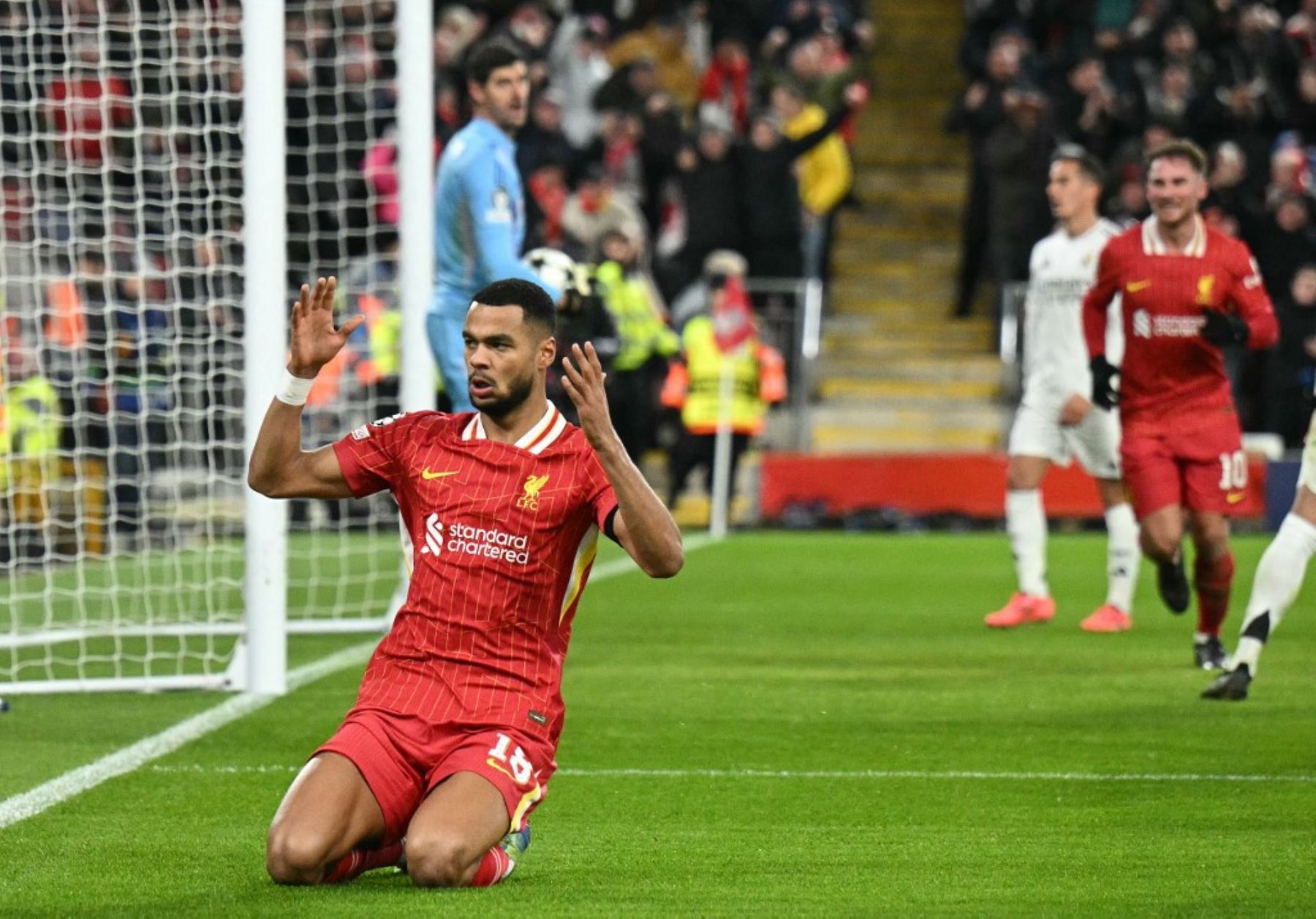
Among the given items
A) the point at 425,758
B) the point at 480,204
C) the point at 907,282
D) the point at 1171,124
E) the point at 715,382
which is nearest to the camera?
the point at 425,758

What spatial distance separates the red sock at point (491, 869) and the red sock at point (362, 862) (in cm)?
28

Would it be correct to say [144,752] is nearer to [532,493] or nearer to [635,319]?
[532,493]

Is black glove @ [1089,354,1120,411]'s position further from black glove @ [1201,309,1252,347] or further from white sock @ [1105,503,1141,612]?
white sock @ [1105,503,1141,612]

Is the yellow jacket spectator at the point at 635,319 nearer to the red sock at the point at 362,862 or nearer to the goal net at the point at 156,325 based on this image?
the goal net at the point at 156,325

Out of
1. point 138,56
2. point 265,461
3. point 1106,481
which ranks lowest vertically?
point 1106,481

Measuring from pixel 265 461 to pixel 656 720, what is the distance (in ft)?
10.4

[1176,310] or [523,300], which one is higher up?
[523,300]

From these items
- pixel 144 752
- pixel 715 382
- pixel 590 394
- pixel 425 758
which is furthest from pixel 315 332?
pixel 715 382

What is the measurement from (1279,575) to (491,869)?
4.11m

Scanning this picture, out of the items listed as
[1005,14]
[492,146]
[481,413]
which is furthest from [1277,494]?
[481,413]

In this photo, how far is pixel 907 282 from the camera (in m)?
25.4

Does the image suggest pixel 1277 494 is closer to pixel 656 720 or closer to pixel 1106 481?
pixel 1106 481

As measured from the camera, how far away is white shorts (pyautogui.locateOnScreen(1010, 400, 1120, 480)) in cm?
1227

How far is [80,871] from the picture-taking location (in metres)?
5.79
